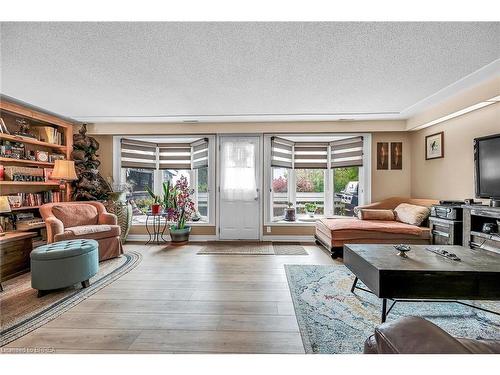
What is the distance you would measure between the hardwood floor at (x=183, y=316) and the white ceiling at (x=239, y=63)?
7.59 feet

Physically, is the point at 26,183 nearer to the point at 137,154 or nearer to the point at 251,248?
the point at 137,154

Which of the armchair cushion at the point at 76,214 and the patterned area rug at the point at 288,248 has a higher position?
the armchair cushion at the point at 76,214

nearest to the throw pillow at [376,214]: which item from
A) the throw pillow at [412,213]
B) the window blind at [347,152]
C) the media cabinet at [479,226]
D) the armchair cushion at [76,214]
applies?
the throw pillow at [412,213]

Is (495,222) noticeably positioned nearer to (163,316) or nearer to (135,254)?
(163,316)

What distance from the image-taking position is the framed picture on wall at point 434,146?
3.80 metres

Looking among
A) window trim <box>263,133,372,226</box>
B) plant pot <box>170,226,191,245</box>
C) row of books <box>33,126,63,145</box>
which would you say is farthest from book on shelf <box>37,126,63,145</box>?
window trim <box>263,133,372,226</box>

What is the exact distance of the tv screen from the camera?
105 inches

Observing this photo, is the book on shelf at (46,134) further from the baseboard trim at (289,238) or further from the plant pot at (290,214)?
the plant pot at (290,214)

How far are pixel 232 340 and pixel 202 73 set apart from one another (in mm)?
2503

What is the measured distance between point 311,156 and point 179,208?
2899 mm

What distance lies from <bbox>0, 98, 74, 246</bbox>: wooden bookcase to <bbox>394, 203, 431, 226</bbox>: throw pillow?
18.6ft

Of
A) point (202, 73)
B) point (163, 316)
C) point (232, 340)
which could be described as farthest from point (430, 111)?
point (163, 316)

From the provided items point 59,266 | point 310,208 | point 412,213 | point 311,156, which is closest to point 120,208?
point 59,266

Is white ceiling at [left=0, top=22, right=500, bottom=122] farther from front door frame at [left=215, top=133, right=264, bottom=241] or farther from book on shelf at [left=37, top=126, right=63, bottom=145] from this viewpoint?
front door frame at [left=215, top=133, right=264, bottom=241]
